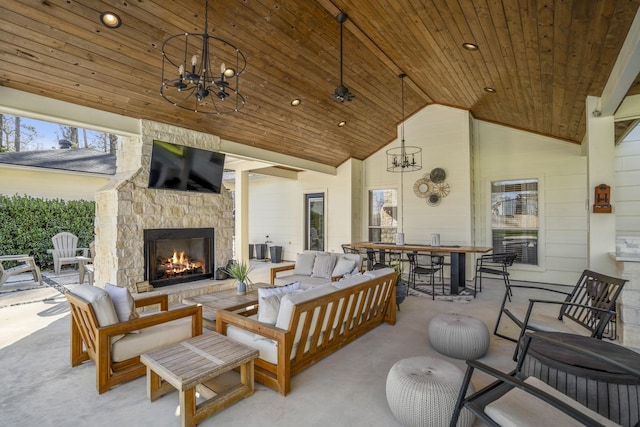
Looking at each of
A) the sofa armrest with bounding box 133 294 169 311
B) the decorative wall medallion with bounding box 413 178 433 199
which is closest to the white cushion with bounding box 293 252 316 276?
the sofa armrest with bounding box 133 294 169 311

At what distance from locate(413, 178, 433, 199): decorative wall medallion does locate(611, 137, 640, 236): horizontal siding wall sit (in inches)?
129

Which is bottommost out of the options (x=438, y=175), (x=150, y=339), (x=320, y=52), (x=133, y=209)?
(x=150, y=339)

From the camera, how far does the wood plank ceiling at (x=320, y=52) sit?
287 centimetres

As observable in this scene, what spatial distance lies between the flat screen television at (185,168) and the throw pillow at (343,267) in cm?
263

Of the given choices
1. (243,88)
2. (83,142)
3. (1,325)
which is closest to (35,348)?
(1,325)

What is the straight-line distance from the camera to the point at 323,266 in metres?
5.37

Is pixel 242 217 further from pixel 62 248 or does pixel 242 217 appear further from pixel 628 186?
pixel 628 186

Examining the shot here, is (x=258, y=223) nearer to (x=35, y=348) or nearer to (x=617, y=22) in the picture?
(x=35, y=348)

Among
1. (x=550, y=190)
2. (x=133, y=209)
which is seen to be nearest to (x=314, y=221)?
(x=133, y=209)

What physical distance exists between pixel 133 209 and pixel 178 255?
1.21 metres

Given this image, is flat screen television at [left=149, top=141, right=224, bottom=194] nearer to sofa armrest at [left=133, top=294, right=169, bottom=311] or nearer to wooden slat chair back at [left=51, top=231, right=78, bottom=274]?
sofa armrest at [left=133, top=294, right=169, bottom=311]

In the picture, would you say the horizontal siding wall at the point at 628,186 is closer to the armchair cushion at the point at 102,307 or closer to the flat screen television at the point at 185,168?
the flat screen television at the point at 185,168

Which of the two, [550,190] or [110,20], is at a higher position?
[110,20]

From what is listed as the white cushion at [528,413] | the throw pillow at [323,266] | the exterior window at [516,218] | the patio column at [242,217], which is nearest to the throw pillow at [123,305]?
the white cushion at [528,413]
